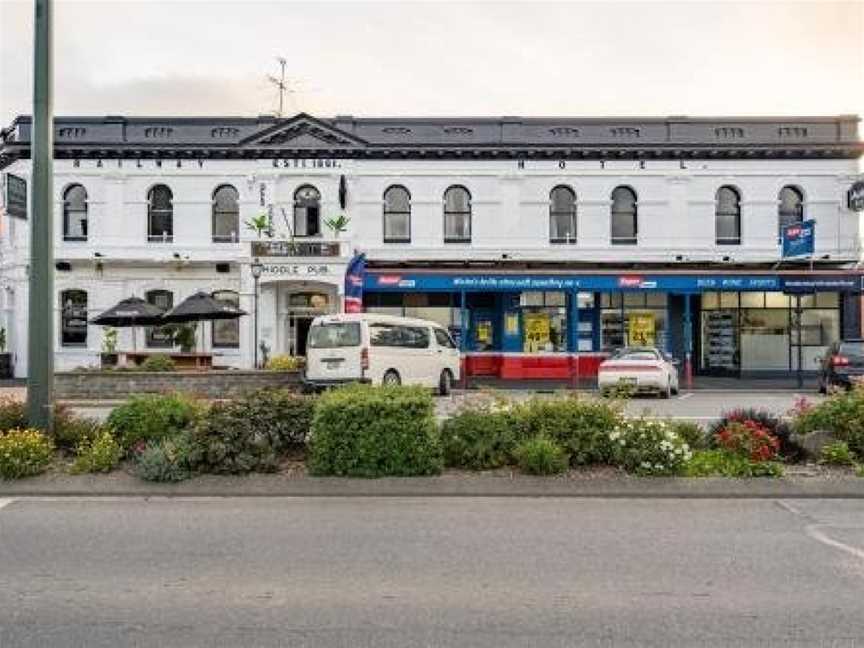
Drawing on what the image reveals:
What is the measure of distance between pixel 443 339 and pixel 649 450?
14.6 meters

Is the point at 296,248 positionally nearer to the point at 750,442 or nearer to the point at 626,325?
the point at 626,325

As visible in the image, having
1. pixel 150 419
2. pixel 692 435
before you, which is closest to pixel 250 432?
pixel 150 419

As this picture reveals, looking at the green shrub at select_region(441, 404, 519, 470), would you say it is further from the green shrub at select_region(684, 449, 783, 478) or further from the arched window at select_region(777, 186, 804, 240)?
the arched window at select_region(777, 186, 804, 240)

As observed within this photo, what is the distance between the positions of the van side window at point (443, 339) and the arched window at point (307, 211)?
9241 millimetres

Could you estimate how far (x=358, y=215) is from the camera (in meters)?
30.8

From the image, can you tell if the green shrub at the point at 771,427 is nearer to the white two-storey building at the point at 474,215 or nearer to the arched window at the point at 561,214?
the white two-storey building at the point at 474,215

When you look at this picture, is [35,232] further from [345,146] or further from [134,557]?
[345,146]

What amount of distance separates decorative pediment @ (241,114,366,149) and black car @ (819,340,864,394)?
56.1 ft

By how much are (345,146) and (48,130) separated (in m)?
21.8

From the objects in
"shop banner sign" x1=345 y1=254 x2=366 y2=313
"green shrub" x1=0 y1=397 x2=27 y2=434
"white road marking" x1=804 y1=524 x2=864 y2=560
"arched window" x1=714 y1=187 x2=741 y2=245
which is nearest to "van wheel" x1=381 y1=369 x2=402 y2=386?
"shop banner sign" x1=345 y1=254 x2=366 y2=313


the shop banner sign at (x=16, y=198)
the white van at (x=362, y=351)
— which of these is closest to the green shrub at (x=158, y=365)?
the white van at (x=362, y=351)

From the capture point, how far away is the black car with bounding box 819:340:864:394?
2284 cm

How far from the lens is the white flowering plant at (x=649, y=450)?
8812 millimetres

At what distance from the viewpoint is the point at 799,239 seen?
1100 inches
